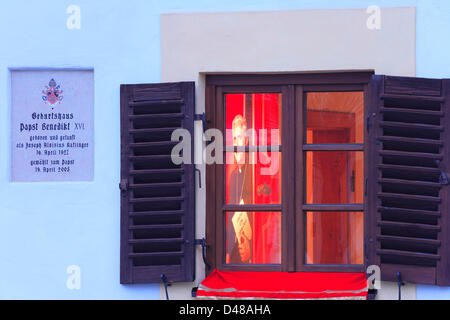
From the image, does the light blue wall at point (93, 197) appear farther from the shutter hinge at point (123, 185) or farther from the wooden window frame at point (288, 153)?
the wooden window frame at point (288, 153)

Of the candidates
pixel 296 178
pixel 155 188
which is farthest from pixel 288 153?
pixel 155 188

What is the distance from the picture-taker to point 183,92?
18.5 ft

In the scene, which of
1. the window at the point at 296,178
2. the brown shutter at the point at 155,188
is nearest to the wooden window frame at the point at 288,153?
the window at the point at 296,178

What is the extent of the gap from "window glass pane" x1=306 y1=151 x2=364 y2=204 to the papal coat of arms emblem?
6.44 feet

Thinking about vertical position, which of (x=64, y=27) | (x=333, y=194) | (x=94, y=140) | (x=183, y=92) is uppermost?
(x=64, y=27)

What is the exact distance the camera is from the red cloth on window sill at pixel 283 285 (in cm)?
540

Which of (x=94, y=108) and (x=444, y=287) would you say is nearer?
(x=444, y=287)

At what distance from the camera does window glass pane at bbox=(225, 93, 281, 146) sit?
19.1 ft

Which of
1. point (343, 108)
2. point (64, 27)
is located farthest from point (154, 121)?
point (343, 108)

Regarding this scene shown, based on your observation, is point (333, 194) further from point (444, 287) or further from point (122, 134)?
point (122, 134)

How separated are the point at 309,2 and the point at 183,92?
1.15 meters

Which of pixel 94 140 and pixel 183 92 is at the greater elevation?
pixel 183 92

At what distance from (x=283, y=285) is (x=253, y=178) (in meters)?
0.85

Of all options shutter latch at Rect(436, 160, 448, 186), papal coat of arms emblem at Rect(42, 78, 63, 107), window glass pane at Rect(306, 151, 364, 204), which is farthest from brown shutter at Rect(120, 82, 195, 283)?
shutter latch at Rect(436, 160, 448, 186)
